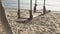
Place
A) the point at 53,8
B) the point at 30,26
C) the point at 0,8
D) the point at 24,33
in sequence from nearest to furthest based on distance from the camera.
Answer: the point at 0,8 → the point at 24,33 → the point at 30,26 → the point at 53,8

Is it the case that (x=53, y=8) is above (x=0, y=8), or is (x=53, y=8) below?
below

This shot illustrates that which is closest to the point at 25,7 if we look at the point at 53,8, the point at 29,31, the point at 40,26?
the point at 53,8

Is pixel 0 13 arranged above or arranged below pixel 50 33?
above

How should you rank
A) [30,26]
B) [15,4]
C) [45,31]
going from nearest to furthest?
1. [45,31]
2. [30,26]
3. [15,4]

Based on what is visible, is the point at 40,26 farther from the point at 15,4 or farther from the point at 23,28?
the point at 15,4

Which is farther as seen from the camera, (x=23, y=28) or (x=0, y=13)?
(x=23, y=28)

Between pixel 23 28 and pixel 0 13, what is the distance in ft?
5.26

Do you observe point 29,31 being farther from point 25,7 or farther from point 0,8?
point 25,7

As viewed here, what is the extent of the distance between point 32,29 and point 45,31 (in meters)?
0.20

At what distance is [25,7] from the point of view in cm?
439

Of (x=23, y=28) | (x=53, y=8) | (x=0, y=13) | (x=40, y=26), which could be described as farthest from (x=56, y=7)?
(x=0, y=13)

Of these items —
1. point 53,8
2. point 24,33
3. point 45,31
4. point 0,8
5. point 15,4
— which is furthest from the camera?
point 15,4

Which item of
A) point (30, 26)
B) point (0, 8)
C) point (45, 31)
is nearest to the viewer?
point (0, 8)

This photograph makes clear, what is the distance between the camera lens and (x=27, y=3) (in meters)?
4.75
